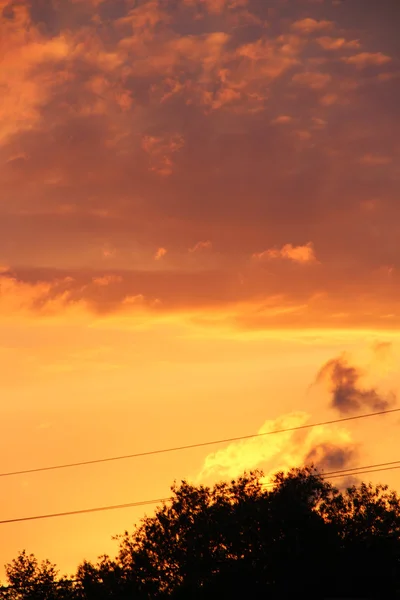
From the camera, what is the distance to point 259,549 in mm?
76438

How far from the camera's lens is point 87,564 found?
83.6 metres

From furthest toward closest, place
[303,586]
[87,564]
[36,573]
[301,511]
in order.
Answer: [36,573]
[87,564]
[301,511]
[303,586]

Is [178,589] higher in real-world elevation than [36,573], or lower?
lower

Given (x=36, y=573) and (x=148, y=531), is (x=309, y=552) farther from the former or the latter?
(x=36, y=573)

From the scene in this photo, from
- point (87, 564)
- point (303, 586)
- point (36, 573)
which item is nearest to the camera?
point (303, 586)

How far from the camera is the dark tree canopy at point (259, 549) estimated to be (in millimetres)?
73062

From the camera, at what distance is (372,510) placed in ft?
267

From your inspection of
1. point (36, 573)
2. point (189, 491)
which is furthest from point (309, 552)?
point (36, 573)

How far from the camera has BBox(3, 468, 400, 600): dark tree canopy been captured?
240 feet

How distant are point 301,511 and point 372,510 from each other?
747 centimetres

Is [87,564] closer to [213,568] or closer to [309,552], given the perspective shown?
[213,568]

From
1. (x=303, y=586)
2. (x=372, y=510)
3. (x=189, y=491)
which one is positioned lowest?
(x=303, y=586)

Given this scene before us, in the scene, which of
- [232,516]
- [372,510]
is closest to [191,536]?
[232,516]

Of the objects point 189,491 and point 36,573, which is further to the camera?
point 36,573
